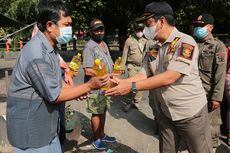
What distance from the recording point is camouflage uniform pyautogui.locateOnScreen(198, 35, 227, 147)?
454 centimetres

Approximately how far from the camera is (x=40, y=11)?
2.57 meters


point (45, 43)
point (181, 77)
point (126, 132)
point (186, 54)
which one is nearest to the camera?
point (45, 43)

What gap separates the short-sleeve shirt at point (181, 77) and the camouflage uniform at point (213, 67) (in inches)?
51.1

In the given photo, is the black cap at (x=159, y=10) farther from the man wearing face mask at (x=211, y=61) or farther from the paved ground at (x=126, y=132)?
the paved ground at (x=126, y=132)

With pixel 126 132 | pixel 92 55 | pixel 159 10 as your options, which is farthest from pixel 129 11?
pixel 159 10

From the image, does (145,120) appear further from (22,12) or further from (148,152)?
(22,12)

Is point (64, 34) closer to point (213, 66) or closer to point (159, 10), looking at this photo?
point (159, 10)

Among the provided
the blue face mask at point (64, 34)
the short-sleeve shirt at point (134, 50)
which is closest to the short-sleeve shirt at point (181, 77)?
the blue face mask at point (64, 34)

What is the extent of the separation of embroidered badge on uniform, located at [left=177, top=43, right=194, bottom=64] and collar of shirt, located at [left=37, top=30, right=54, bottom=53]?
1.14 metres

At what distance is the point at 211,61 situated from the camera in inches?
181

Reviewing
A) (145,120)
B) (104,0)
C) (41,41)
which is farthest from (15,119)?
(104,0)

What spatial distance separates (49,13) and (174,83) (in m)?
1.34

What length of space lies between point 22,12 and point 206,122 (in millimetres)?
25952

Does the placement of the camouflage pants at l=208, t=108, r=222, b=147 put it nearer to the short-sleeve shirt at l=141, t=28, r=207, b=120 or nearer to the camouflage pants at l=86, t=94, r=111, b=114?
the camouflage pants at l=86, t=94, r=111, b=114
